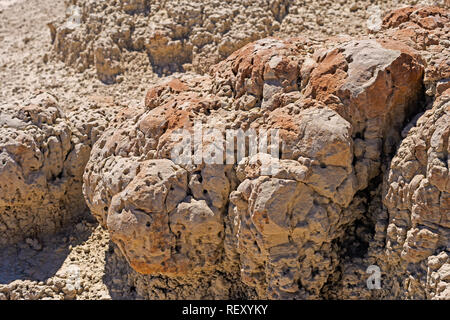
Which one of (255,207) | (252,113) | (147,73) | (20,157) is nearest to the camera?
(255,207)

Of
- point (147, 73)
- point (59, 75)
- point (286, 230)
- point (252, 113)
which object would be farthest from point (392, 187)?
point (59, 75)

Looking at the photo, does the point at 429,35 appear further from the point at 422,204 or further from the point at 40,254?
the point at 40,254

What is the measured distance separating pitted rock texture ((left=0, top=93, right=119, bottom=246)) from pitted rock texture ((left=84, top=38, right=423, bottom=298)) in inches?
50.5

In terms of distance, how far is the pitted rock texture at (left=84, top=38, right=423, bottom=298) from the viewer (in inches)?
180

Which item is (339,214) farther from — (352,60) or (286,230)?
(352,60)

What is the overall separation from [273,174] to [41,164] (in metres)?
3.27

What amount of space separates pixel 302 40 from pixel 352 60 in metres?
0.94

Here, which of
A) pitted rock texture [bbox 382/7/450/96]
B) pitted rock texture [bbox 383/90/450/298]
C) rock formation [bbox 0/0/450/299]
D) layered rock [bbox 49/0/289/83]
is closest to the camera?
pitted rock texture [bbox 383/90/450/298]

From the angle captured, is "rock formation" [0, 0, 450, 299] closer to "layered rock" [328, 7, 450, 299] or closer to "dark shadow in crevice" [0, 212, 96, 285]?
"layered rock" [328, 7, 450, 299]

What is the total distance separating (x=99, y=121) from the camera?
680 cm

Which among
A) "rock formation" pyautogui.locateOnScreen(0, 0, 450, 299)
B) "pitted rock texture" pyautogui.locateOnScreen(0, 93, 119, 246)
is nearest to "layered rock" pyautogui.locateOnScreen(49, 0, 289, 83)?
"pitted rock texture" pyautogui.locateOnScreen(0, 93, 119, 246)

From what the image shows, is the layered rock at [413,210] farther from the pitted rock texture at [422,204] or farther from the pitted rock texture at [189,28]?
the pitted rock texture at [189,28]

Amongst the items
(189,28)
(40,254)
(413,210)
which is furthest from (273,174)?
(189,28)

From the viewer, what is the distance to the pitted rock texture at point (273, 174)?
457 cm
